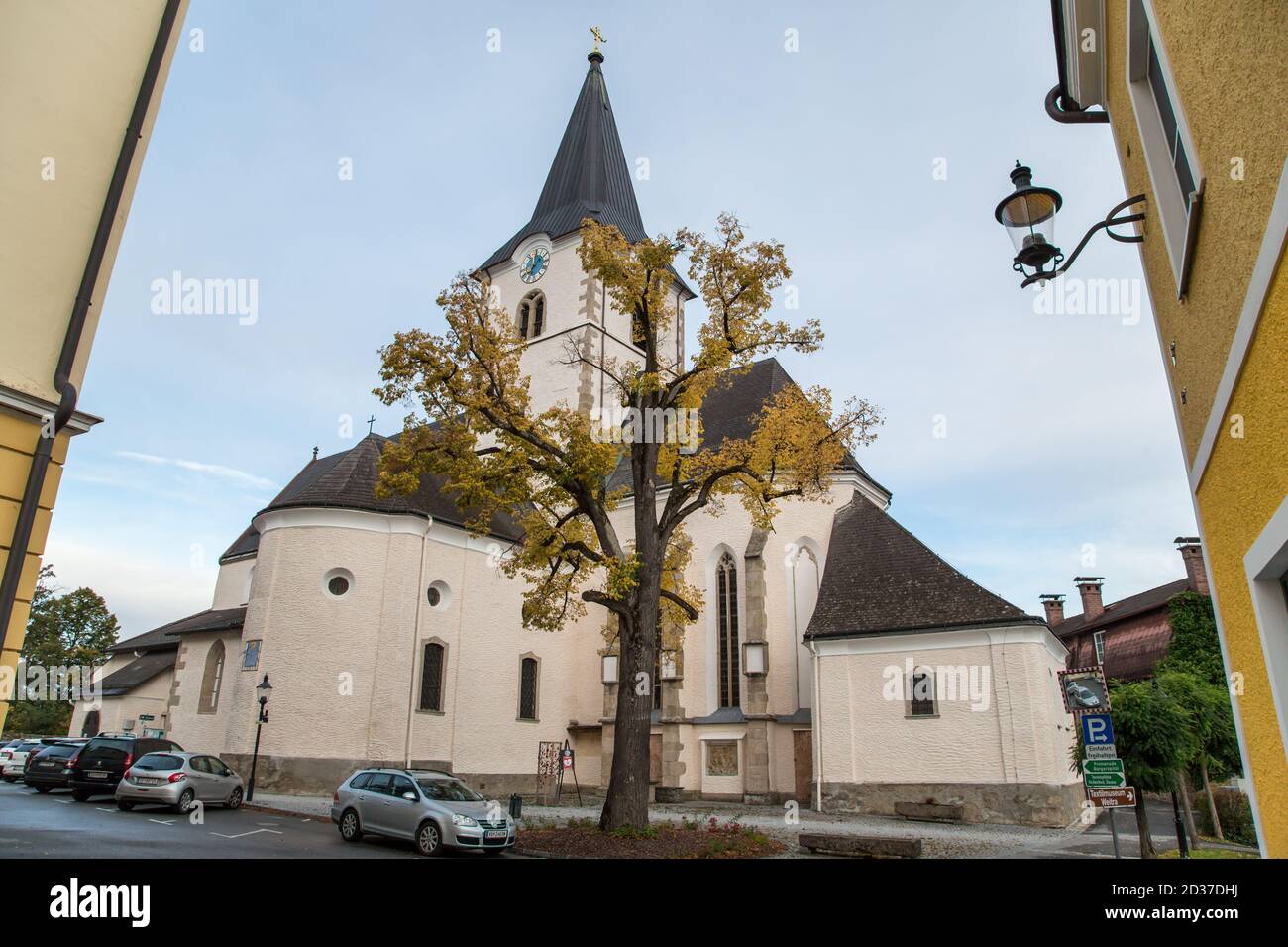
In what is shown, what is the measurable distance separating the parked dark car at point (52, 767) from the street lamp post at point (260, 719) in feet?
13.6

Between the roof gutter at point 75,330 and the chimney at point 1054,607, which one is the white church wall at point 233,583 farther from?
the chimney at point 1054,607

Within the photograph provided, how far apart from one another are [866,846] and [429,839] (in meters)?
7.11

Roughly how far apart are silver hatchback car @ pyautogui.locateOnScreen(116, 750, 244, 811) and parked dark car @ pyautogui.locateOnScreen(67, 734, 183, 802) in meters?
1.61

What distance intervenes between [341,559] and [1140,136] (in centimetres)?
2385

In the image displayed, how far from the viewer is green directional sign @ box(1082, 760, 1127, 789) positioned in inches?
392

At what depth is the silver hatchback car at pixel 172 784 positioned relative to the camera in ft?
58.6

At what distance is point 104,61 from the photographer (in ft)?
25.5

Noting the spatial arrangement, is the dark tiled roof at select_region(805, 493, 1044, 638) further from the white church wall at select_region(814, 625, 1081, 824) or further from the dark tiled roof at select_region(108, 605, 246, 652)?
the dark tiled roof at select_region(108, 605, 246, 652)

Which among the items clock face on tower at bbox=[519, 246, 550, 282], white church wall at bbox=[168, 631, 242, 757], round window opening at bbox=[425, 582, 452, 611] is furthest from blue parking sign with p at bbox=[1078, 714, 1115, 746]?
clock face on tower at bbox=[519, 246, 550, 282]

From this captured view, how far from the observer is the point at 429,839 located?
1391cm

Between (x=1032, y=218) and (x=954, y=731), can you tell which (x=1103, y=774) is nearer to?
(x=1032, y=218)
